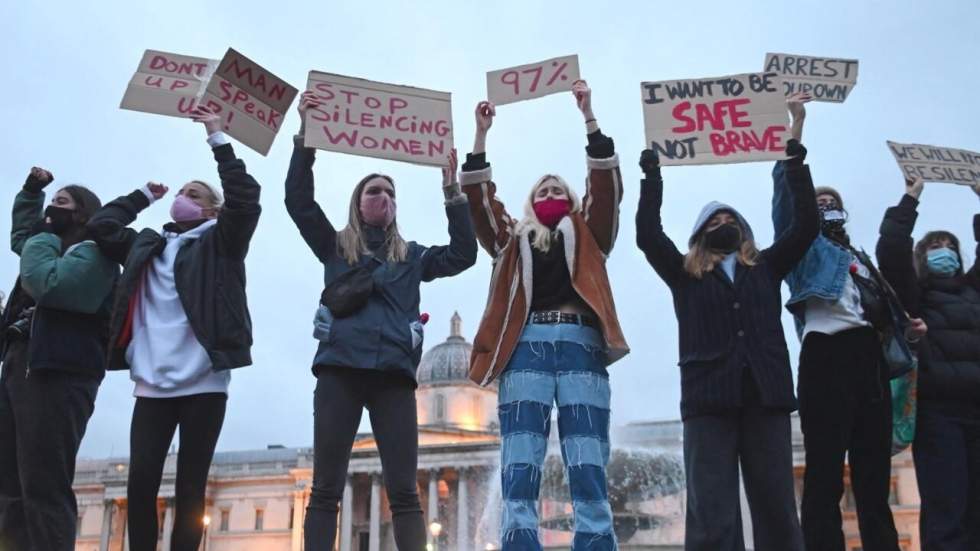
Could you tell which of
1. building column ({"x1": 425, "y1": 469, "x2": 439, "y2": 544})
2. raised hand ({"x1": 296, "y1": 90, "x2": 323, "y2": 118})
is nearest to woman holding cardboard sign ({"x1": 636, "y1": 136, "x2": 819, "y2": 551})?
raised hand ({"x1": 296, "y1": 90, "x2": 323, "y2": 118})

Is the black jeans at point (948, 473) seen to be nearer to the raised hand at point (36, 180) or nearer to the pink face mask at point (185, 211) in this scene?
the pink face mask at point (185, 211)

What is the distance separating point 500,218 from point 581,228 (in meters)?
0.62

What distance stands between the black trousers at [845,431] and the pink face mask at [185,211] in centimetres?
417

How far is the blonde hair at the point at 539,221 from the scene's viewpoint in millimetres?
6336

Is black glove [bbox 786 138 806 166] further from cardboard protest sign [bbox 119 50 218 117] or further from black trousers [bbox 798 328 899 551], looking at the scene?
cardboard protest sign [bbox 119 50 218 117]

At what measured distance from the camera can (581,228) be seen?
6422 mm

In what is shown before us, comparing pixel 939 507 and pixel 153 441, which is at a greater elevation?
pixel 153 441

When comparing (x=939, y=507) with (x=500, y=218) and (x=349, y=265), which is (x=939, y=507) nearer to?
(x=500, y=218)

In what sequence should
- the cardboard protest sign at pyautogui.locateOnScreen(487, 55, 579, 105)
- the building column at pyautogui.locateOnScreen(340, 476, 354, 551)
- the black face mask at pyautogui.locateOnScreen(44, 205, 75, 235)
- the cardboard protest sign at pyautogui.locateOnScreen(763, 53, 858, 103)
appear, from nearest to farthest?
the black face mask at pyautogui.locateOnScreen(44, 205, 75, 235) < the cardboard protest sign at pyautogui.locateOnScreen(487, 55, 579, 105) < the cardboard protest sign at pyautogui.locateOnScreen(763, 53, 858, 103) < the building column at pyautogui.locateOnScreen(340, 476, 354, 551)

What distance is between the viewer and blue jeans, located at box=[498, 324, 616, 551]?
555 centimetres

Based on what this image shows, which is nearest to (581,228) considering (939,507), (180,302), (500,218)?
(500,218)

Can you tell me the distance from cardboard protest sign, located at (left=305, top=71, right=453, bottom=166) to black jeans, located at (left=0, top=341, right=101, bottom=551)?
2392mm

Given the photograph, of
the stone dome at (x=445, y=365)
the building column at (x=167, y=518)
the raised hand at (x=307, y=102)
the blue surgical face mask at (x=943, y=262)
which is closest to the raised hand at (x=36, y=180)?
the raised hand at (x=307, y=102)

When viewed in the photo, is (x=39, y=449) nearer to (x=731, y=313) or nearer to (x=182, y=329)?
(x=182, y=329)
